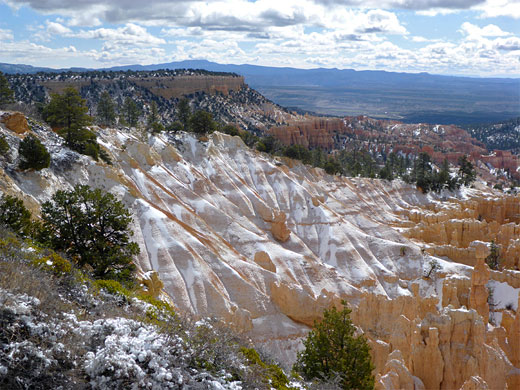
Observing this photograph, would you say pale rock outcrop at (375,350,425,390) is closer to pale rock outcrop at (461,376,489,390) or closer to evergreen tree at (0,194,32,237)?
pale rock outcrop at (461,376,489,390)

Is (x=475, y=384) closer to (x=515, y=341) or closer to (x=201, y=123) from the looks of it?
(x=515, y=341)

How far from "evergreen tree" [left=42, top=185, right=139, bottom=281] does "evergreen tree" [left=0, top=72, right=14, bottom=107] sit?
29956mm

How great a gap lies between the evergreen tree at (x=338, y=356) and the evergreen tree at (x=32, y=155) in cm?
2094

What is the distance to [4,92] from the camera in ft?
147

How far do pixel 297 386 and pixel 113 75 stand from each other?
136 meters

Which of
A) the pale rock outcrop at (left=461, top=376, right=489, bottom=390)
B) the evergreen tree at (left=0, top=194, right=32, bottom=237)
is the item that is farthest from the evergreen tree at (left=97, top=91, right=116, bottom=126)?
the pale rock outcrop at (left=461, top=376, right=489, bottom=390)

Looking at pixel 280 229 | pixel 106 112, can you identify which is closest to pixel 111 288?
pixel 280 229

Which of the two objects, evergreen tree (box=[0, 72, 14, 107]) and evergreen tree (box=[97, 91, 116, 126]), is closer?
evergreen tree (box=[0, 72, 14, 107])

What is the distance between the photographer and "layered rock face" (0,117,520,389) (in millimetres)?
21688

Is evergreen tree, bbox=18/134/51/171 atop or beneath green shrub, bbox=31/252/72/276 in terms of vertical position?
atop

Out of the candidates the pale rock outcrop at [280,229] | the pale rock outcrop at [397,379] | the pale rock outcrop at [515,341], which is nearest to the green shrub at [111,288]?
the pale rock outcrop at [397,379]

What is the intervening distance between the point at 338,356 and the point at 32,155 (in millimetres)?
22560

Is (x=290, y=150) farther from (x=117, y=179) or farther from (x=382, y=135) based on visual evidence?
(x=382, y=135)

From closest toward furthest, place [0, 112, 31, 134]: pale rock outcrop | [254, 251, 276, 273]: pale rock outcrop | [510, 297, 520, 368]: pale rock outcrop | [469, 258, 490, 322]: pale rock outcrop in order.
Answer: [510, 297, 520, 368]: pale rock outcrop
[469, 258, 490, 322]: pale rock outcrop
[0, 112, 31, 134]: pale rock outcrop
[254, 251, 276, 273]: pale rock outcrop
